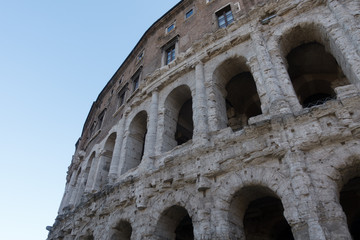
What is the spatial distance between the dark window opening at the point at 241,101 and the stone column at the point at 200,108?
1.65 metres

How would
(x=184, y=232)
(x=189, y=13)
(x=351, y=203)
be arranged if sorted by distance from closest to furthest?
1. (x=351, y=203)
2. (x=184, y=232)
3. (x=189, y=13)

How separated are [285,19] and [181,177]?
579 cm

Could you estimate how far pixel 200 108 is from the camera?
7723mm

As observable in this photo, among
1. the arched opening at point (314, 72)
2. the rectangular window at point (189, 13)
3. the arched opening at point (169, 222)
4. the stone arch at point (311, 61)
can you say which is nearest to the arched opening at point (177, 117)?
the arched opening at point (169, 222)

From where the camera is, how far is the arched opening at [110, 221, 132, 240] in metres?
7.76

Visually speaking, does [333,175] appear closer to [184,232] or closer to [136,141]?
[184,232]

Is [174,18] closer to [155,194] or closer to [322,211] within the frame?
[155,194]

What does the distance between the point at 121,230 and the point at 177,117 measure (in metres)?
4.25

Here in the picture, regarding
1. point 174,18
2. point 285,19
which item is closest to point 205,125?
point 285,19

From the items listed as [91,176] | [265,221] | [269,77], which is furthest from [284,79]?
[91,176]

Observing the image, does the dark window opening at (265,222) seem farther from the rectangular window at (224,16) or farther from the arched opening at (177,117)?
the rectangular window at (224,16)

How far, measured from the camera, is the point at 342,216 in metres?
4.30

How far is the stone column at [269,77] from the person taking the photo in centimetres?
607

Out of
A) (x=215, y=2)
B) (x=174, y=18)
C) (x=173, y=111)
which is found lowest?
(x=173, y=111)
